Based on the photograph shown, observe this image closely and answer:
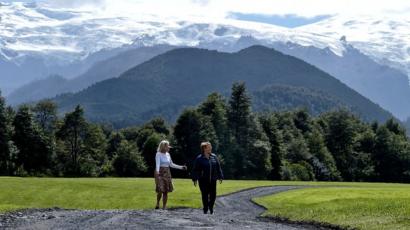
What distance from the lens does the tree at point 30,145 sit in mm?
122625

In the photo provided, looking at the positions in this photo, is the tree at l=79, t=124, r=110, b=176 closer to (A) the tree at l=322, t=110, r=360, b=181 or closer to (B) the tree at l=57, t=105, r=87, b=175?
(B) the tree at l=57, t=105, r=87, b=175

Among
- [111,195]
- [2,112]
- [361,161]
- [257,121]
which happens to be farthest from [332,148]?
[111,195]

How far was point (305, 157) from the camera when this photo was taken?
5704 inches

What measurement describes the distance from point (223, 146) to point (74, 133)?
3157 cm

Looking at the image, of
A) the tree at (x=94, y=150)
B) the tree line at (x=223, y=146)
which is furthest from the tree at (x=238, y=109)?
the tree at (x=94, y=150)

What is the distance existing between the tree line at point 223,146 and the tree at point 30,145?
0.17 meters

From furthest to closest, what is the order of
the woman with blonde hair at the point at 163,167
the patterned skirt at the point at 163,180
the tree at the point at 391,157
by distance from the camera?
the tree at the point at 391,157 < the patterned skirt at the point at 163,180 < the woman with blonde hair at the point at 163,167

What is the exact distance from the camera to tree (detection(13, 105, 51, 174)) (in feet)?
402

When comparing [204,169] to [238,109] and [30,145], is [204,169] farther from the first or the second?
[238,109]

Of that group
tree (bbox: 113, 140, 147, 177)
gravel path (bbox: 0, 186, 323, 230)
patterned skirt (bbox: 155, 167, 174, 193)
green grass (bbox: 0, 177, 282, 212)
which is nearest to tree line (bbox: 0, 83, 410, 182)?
tree (bbox: 113, 140, 147, 177)

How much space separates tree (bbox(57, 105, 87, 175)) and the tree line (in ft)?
0.67

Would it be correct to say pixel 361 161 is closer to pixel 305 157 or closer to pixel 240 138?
pixel 305 157

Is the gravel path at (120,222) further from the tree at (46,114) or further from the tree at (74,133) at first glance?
the tree at (74,133)

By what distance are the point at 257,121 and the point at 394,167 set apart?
3361 cm
